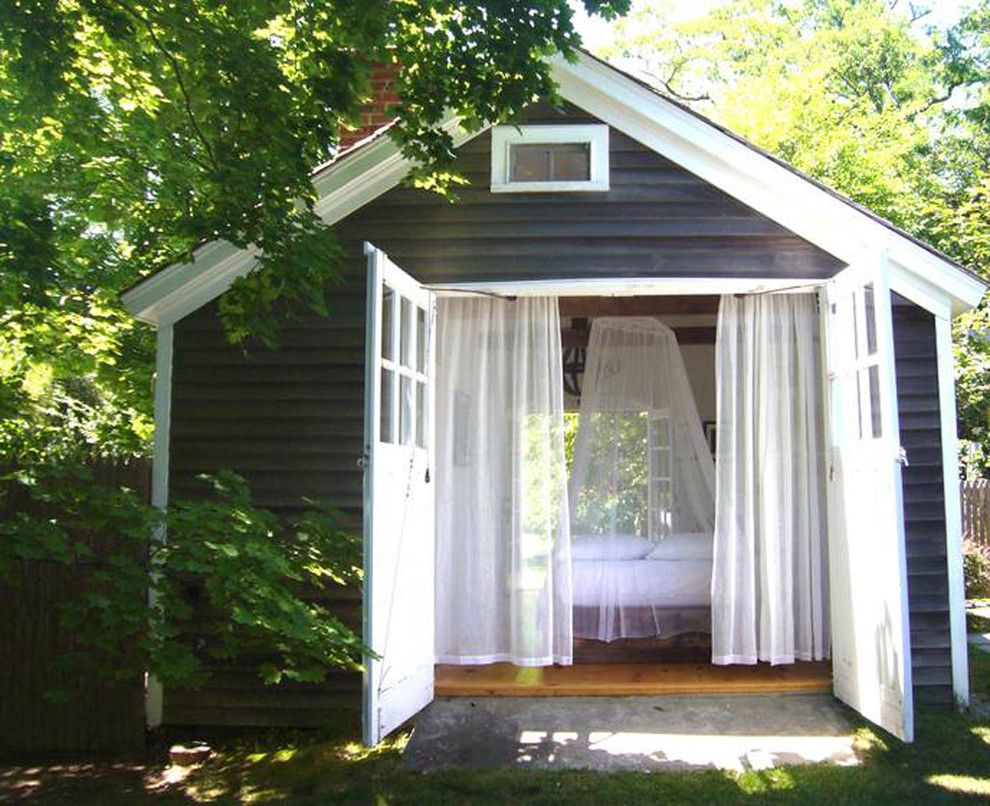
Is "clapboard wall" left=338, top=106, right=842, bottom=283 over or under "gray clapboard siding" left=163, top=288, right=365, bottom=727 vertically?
over

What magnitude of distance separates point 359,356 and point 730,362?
223 centimetres

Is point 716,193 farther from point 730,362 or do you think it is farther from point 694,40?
point 694,40

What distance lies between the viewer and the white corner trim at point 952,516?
488 cm

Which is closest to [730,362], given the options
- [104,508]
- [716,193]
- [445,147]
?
[716,193]

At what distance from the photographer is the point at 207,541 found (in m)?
3.92

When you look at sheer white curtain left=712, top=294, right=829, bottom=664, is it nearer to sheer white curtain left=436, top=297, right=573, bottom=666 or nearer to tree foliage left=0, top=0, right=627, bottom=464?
sheer white curtain left=436, top=297, right=573, bottom=666

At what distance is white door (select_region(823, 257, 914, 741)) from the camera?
4.08 metres

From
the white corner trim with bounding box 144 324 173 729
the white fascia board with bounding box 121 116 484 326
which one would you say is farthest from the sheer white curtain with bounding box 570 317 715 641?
the white corner trim with bounding box 144 324 173 729

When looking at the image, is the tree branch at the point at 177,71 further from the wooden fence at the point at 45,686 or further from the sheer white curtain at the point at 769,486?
the sheer white curtain at the point at 769,486

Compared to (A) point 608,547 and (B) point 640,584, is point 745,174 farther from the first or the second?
(B) point 640,584

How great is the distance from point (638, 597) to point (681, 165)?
8.96 ft

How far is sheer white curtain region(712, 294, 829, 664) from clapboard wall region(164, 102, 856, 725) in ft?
1.48

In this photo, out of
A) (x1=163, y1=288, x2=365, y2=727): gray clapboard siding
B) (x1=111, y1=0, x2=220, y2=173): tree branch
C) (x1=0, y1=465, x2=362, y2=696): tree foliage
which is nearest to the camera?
(x1=0, y1=465, x2=362, y2=696): tree foliage

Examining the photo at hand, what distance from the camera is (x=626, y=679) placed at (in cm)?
528
